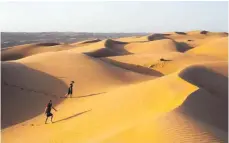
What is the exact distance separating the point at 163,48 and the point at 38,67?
82.4ft

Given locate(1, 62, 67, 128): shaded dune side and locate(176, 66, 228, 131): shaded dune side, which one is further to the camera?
locate(1, 62, 67, 128): shaded dune side

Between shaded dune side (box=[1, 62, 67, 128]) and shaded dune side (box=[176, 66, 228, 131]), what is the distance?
6.59m

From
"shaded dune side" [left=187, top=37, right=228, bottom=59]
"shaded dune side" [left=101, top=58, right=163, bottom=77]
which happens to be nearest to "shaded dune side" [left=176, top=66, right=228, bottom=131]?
"shaded dune side" [left=101, top=58, right=163, bottom=77]

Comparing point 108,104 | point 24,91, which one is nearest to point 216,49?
point 24,91

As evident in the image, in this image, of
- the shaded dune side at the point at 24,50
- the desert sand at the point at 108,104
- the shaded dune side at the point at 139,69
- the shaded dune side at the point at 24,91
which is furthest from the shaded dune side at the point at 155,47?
the shaded dune side at the point at 24,91

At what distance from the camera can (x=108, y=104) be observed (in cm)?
1313

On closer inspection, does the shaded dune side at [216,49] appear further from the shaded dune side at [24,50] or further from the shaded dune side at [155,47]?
the shaded dune side at [24,50]

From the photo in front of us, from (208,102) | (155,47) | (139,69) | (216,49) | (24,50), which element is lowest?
(208,102)

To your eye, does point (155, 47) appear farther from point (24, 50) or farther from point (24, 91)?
point (24, 91)

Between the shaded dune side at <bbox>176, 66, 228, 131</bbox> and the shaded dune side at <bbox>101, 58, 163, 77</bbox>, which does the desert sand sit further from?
the shaded dune side at <bbox>101, 58, 163, 77</bbox>

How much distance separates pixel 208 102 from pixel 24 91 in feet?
29.1

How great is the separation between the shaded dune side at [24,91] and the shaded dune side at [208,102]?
6.59 m

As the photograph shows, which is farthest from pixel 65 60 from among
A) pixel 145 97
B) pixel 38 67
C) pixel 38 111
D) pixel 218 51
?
pixel 218 51

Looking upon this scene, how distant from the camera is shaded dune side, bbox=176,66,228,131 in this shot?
33.7ft
